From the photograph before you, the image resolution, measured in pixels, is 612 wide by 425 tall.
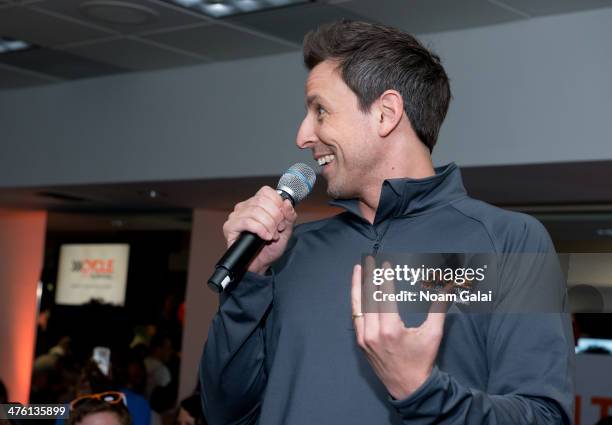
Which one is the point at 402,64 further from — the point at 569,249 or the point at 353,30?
the point at 569,249

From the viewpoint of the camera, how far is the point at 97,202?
7059 millimetres

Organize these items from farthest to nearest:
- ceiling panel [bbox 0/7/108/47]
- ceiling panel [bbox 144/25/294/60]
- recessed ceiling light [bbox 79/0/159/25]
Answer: ceiling panel [bbox 144/25/294/60] → ceiling panel [bbox 0/7/108/47] → recessed ceiling light [bbox 79/0/159/25]

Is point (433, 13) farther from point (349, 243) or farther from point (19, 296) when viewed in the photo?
point (19, 296)

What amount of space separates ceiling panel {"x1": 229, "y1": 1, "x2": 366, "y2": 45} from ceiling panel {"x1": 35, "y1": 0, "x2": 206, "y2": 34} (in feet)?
0.70

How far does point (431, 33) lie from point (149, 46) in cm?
141

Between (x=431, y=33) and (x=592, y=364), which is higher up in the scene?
(x=431, y=33)

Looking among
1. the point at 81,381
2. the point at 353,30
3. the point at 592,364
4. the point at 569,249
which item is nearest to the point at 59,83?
the point at 81,381

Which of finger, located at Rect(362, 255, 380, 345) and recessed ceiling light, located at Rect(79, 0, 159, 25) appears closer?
finger, located at Rect(362, 255, 380, 345)

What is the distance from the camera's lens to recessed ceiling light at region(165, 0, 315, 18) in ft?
13.1

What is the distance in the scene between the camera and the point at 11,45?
491cm

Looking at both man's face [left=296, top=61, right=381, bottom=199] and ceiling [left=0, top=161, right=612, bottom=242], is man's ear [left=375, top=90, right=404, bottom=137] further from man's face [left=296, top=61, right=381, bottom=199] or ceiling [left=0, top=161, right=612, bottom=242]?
ceiling [left=0, top=161, right=612, bottom=242]

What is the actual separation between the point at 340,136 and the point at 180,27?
3162 mm

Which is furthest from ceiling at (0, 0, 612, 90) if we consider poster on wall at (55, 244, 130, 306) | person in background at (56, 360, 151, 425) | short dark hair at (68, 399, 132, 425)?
poster on wall at (55, 244, 130, 306)

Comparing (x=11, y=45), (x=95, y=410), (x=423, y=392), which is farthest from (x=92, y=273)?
(x=423, y=392)
